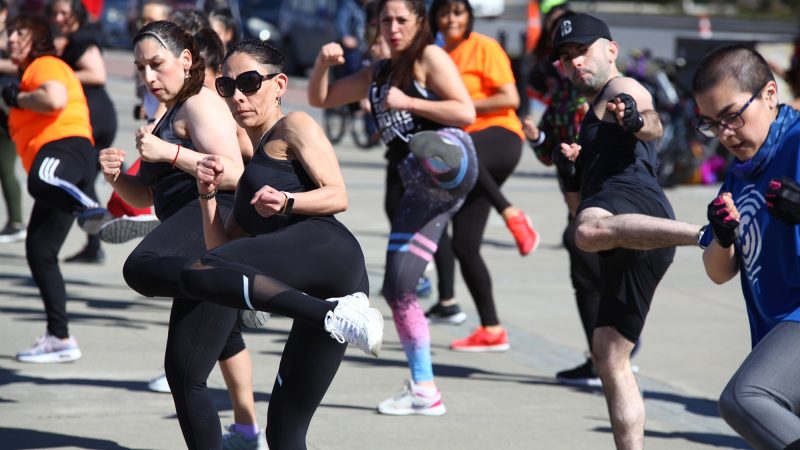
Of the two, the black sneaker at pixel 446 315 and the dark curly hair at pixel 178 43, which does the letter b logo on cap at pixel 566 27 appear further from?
the black sneaker at pixel 446 315

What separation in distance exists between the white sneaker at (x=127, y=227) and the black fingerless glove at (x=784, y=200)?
3403 millimetres

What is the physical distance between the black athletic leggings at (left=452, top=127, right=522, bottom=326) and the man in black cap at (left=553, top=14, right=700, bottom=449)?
228 cm

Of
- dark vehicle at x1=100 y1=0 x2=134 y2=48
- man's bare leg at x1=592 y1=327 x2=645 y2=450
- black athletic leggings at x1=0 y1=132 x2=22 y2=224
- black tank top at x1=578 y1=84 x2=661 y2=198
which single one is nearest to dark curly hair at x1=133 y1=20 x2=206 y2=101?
black tank top at x1=578 y1=84 x2=661 y2=198

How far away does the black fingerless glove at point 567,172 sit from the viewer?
5066mm

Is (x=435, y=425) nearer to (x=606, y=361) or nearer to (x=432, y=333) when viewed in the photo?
(x=606, y=361)

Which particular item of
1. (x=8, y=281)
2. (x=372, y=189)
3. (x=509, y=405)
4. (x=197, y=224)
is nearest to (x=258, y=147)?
(x=197, y=224)

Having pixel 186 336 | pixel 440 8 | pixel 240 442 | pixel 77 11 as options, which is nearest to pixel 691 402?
pixel 240 442

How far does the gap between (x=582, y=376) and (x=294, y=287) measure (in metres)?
3.01

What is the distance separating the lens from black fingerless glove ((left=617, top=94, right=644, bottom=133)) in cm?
467

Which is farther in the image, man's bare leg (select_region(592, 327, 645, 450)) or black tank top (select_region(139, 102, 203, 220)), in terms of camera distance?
black tank top (select_region(139, 102, 203, 220))

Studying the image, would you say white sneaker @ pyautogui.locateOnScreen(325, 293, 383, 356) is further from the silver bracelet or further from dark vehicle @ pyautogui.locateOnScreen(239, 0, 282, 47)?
dark vehicle @ pyautogui.locateOnScreen(239, 0, 282, 47)

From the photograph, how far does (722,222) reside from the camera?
356cm

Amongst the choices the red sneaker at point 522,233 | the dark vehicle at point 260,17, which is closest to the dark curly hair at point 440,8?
the red sneaker at point 522,233

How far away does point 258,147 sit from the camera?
445 cm
